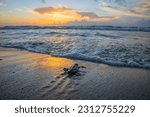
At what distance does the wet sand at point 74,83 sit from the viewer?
12.8 ft

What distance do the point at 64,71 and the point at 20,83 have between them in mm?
1599

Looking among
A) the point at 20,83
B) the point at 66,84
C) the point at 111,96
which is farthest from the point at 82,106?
the point at 20,83

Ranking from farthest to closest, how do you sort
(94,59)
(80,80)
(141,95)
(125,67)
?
(94,59) → (125,67) → (80,80) → (141,95)

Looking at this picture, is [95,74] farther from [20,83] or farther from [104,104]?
[20,83]

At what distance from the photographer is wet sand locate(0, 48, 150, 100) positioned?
3898 millimetres

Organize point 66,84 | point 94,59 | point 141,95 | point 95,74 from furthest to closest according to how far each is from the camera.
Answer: point 94,59, point 95,74, point 66,84, point 141,95

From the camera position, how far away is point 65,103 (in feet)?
11.6

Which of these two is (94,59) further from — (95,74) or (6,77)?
(6,77)

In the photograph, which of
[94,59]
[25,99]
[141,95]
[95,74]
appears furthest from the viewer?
[94,59]

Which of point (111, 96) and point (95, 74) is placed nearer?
point (111, 96)

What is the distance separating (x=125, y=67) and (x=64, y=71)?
2452 millimetres

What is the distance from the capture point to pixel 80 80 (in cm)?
483

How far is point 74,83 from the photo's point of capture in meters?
4.59

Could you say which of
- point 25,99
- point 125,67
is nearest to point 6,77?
point 25,99
